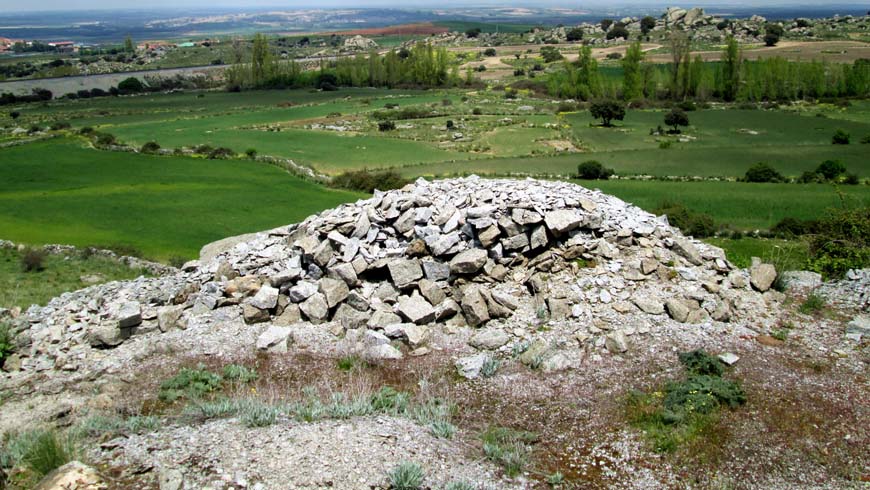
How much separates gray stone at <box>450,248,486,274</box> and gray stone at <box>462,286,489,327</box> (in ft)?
2.39

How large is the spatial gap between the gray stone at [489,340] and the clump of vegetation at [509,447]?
328cm

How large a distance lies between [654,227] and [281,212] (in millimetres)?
24690

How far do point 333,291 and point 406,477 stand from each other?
25.1 ft

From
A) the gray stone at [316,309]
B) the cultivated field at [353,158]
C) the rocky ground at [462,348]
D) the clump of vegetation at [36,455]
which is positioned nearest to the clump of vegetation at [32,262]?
the cultivated field at [353,158]

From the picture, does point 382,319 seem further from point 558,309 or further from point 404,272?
point 558,309

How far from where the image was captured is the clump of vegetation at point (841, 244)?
19.0m

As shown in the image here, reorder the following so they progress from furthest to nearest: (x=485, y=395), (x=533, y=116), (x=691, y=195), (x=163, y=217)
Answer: (x=533, y=116) < (x=691, y=195) < (x=163, y=217) < (x=485, y=395)

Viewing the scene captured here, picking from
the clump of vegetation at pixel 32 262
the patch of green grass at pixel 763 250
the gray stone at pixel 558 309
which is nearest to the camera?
the gray stone at pixel 558 309

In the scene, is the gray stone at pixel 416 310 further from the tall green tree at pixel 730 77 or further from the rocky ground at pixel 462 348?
the tall green tree at pixel 730 77

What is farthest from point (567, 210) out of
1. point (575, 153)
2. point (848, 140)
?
point (848, 140)

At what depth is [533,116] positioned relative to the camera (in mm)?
82188

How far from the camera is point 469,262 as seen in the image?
16000mm

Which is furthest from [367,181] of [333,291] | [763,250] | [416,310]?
[416,310]

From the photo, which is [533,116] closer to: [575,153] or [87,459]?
[575,153]
